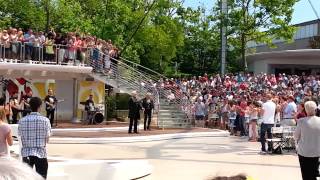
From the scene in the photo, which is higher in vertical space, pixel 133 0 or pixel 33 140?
pixel 133 0

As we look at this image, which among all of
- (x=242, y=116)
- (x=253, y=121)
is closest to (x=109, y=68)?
(x=242, y=116)

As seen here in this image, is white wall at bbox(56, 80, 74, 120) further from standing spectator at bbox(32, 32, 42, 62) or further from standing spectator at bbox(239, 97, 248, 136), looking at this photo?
standing spectator at bbox(239, 97, 248, 136)

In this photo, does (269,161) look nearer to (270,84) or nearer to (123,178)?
(123,178)

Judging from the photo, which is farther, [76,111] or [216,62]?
[216,62]

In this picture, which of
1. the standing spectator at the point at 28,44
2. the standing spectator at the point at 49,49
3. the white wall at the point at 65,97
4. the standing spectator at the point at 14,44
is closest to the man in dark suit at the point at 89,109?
the white wall at the point at 65,97

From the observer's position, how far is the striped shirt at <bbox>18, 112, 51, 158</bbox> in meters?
7.30

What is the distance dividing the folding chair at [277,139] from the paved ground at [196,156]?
54 centimetres

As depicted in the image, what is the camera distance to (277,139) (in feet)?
55.2

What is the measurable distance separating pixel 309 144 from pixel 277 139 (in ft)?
28.7

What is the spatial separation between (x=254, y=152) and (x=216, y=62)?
36.9m

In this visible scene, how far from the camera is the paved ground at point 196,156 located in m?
12.7

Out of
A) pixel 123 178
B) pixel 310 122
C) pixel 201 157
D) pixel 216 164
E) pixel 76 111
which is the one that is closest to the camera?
pixel 310 122

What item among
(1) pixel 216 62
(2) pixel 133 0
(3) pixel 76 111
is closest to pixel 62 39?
(3) pixel 76 111

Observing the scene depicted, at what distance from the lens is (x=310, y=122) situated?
827cm
